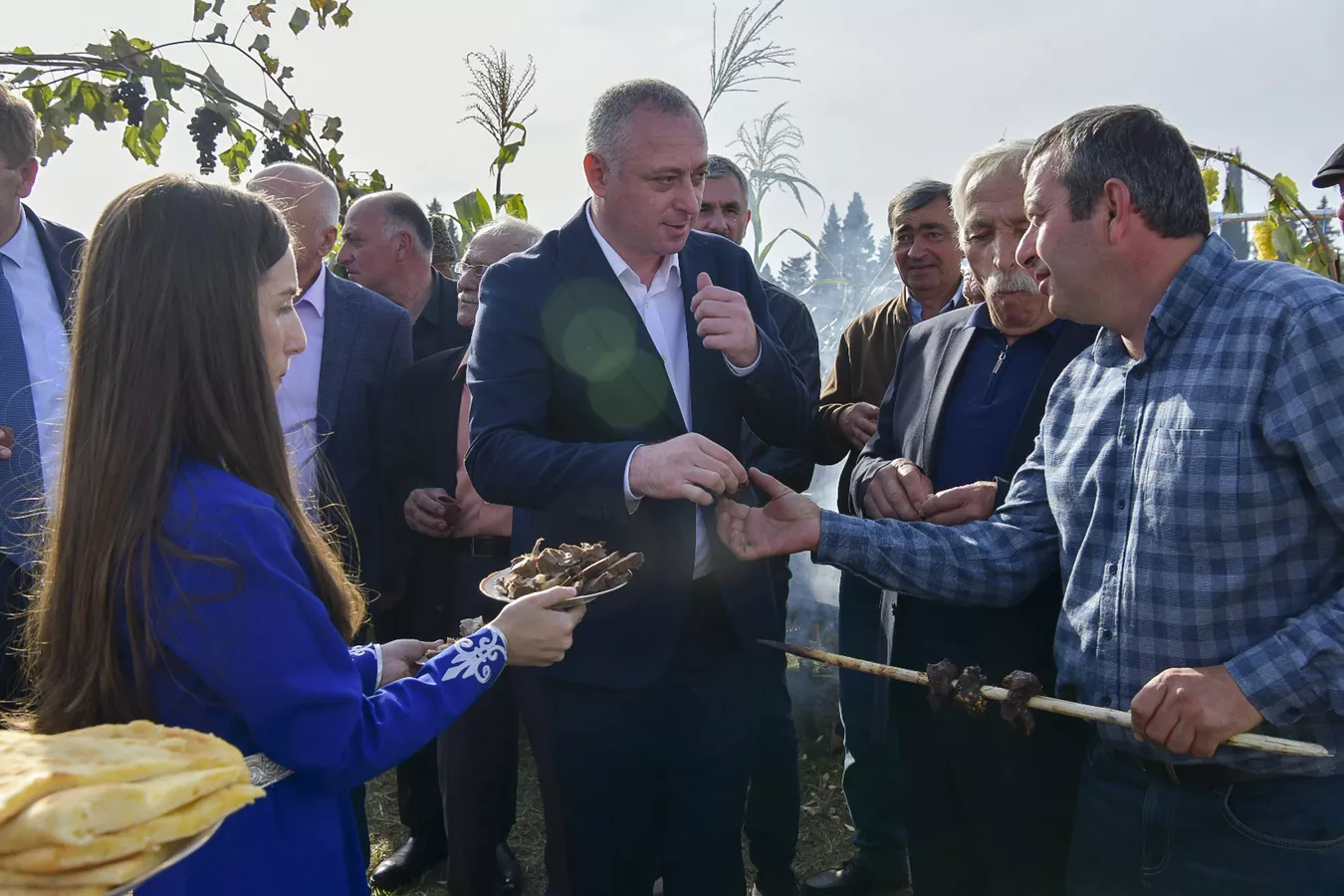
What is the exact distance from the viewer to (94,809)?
1310 mm

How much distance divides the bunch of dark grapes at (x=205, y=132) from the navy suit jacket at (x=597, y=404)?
3785mm

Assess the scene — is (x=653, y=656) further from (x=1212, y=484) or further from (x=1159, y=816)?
(x=1212, y=484)

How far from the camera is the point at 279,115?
6.24m

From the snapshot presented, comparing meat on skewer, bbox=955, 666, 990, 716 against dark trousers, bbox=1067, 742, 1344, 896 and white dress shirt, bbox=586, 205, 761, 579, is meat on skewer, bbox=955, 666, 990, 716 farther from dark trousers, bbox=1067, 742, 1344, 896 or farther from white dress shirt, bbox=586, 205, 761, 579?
white dress shirt, bbox=586, 205, 761, 579

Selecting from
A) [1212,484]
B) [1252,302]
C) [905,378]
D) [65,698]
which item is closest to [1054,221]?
[1252,302]

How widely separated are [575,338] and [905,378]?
4.30 ft

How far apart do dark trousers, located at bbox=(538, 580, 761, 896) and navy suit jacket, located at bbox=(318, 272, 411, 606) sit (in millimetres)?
1660

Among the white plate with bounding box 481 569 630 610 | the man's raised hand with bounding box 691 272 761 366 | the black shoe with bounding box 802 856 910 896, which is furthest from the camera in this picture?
the black shoe with bounding box 802 856 910 896

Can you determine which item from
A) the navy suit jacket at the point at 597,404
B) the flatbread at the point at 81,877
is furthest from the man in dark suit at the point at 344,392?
the flatbread at the point at 81,877

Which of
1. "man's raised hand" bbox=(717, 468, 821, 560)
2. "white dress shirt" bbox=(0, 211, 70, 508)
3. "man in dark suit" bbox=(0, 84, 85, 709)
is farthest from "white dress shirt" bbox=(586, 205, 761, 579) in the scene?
"white dress shirt" bbox=(0, 211, 70, 508)

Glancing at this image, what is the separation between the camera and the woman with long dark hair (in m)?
1.80

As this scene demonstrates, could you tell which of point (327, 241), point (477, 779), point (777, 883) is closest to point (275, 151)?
point (327, 241)

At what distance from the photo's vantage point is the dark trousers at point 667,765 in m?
3.03

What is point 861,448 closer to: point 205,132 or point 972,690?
point 972,690
